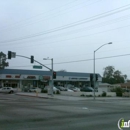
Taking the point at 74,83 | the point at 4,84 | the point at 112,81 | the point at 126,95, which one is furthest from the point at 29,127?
the point at 112,81

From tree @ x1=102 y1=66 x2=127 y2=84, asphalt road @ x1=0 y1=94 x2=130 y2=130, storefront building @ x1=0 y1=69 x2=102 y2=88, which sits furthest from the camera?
tree @ x1=102 y1=66 x2=127 y2=84

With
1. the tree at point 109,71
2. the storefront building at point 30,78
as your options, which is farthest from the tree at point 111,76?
the storefront building at point 30,78

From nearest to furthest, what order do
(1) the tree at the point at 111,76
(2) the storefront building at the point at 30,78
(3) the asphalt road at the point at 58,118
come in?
(3) the asphalt road at the point at 58,118, (2) the storefront building at the point at 30,78, (1) the tree at the point at 111,76

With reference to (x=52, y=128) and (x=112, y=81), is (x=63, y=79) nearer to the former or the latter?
(x=112, y=81)

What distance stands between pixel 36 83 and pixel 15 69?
11898mm

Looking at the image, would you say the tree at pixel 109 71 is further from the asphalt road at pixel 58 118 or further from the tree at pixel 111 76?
the asphalt road at pixel 58 118

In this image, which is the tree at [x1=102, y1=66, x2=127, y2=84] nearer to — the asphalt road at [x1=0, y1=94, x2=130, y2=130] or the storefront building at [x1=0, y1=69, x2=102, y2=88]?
the storefront building at [x1=0, y1=69, x2=102, y2=88]

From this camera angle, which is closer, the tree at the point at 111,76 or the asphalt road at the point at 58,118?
the asphalt road at the point at 58,118

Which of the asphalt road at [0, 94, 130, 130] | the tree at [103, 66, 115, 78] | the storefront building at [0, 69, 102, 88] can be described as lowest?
the asphalt road at [0, 94, 130, 130]

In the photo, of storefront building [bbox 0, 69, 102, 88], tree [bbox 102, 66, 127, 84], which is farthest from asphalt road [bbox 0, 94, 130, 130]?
tree [bbox 102, 66, 127, 84]

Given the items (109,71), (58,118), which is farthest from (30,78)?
(109,71)

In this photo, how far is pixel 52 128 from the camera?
1073cm

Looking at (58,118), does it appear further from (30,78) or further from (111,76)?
(111,76)

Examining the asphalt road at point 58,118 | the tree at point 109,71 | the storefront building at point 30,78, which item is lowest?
the asphalt road at point 58,118
